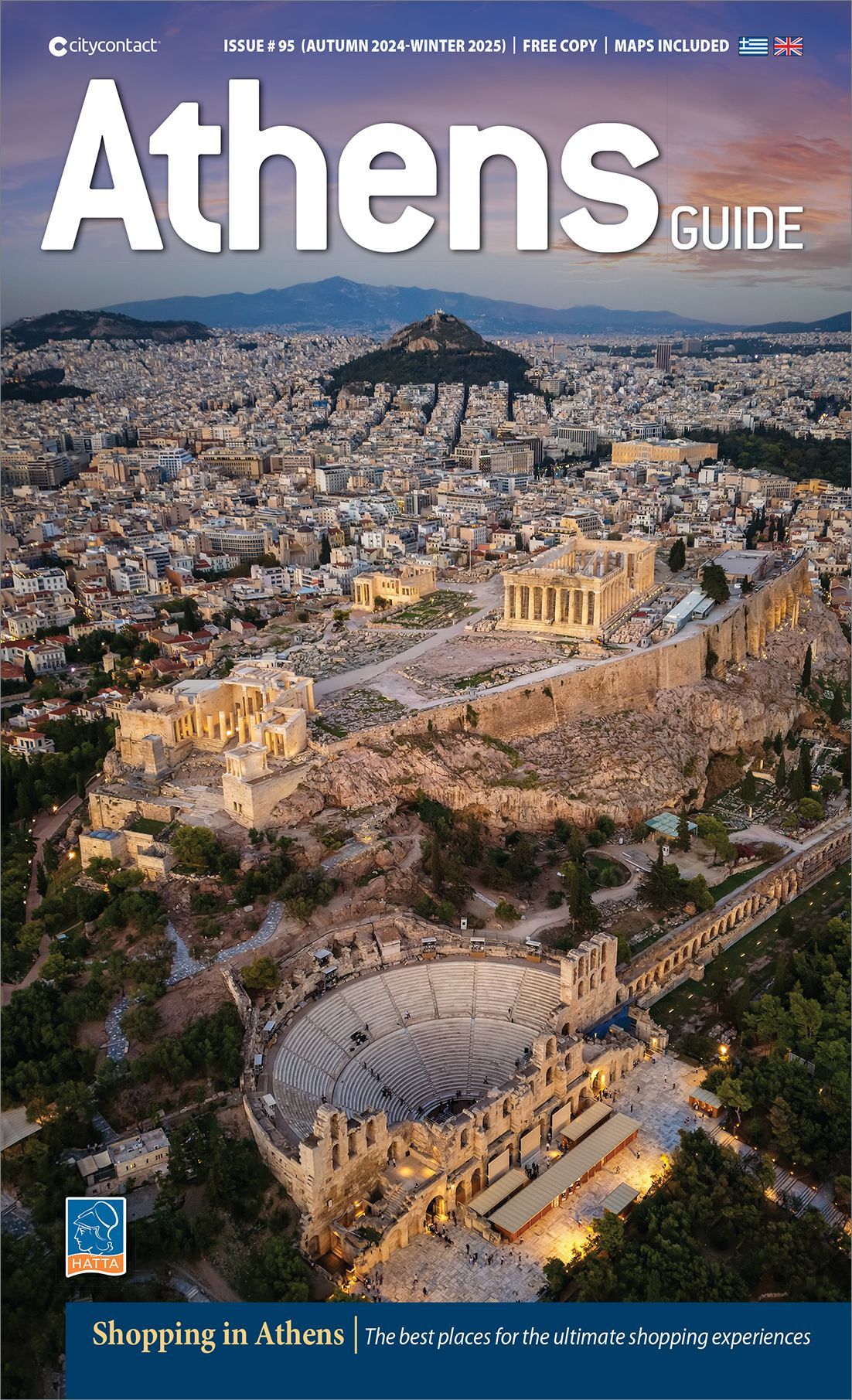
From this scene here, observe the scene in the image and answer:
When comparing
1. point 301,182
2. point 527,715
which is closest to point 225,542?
point 527,715

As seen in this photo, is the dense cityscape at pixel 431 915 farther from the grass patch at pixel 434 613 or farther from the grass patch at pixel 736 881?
the grass patch at pixel 434 613

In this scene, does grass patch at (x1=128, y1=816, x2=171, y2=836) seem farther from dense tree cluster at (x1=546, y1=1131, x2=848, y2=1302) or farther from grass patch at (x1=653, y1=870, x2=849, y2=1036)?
dense tree cluster at (x1=546, y1=1131, x2=848, y2=1302)

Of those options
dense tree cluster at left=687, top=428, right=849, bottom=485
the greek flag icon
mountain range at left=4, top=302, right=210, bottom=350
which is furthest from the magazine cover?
mountain range at left=4, top=302, right=210, bottom=350

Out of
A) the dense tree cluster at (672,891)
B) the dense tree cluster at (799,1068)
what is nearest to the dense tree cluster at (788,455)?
the dense tree cluster at (672,891)

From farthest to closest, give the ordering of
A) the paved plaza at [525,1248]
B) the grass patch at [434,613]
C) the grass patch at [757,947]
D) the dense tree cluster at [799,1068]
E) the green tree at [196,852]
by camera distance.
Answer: the grass patch at [434,613]
the green tree at [196,852]
the grass patch at [757,947]
the dense tree cluster at [799,1068]
the paved plaza at [525,1248]

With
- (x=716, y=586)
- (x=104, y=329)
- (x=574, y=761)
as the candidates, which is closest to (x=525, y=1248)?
(x=574, y=761)

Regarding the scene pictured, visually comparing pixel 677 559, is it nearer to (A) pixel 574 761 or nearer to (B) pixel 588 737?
(B) pixel 588 737
